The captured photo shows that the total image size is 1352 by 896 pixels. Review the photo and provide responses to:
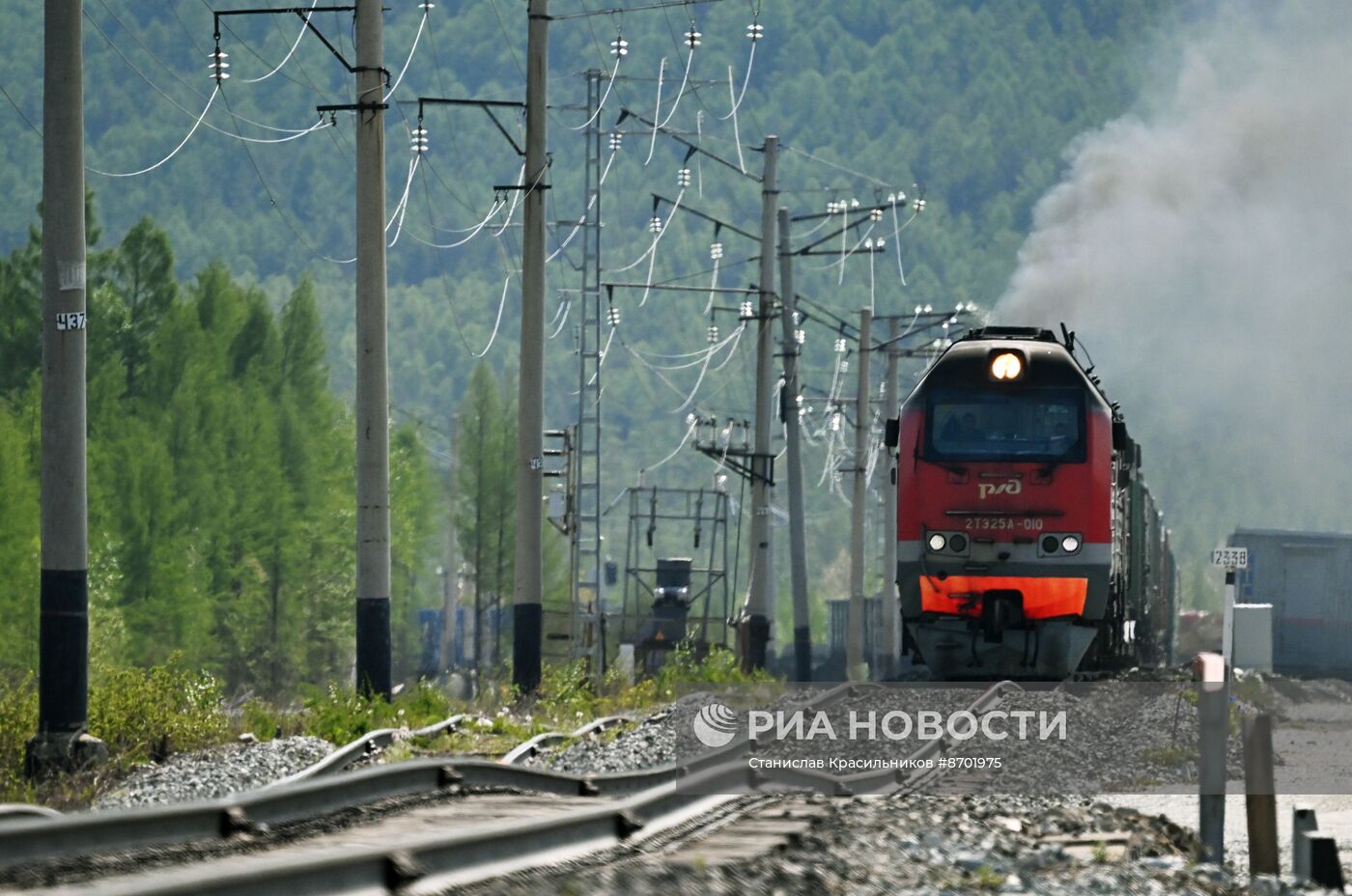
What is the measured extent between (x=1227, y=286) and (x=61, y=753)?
281 ft

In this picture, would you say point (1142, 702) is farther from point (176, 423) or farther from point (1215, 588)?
point (1215, 588)

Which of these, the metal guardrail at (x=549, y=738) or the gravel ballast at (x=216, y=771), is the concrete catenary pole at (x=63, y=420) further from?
the metal guardrail at (x=549, y=738)

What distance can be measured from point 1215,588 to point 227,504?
106234 millimetres

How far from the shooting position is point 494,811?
29.1 feet

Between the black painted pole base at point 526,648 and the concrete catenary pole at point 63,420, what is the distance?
8.77 metres

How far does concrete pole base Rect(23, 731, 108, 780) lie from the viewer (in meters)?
15.0

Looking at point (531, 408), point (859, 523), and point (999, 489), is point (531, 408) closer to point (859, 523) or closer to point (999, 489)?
point (999, 489)

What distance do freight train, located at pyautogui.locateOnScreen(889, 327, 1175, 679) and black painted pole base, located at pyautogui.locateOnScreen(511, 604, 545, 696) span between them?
533 centimetres

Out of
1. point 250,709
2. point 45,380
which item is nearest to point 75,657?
point 45,380

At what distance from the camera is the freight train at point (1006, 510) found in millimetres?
19719

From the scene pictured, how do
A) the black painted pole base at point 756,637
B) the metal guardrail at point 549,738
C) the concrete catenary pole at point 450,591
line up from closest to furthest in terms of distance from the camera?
the metal guardrail at point 549,738
the black painted pole base at point 756,637
the concrete catenary pole at point 450,591

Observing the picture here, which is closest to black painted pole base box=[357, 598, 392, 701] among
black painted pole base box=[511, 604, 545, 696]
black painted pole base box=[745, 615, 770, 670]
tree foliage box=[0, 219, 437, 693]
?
black painted pole base box=[511, 604, 545, 696]

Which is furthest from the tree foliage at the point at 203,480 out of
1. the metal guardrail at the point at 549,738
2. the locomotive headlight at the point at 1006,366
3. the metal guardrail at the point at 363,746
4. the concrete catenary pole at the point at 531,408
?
the locomotive headlight at the point at 1006,366

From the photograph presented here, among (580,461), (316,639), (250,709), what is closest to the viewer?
(250,709)
